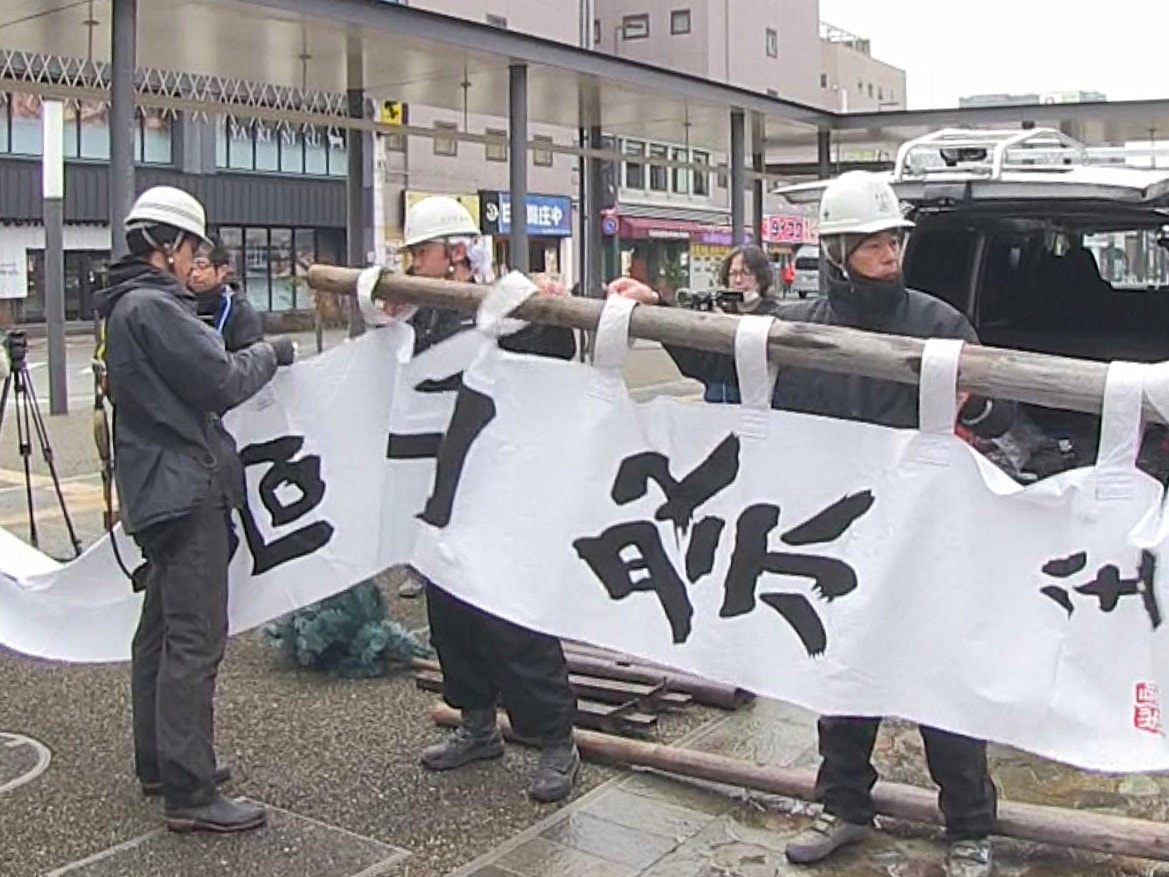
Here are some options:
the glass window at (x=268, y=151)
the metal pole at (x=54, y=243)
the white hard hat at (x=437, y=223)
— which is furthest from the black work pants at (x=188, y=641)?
the glass window at (x=268, y=151)

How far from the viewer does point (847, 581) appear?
3459 mm

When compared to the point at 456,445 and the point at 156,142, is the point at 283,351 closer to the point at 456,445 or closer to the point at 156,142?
the point at 456,445

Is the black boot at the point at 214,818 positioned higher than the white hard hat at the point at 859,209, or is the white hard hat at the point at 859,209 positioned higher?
the white hard hat at the point at 859,209

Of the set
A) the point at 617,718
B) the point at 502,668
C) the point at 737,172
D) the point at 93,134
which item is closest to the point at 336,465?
the point at 502,668

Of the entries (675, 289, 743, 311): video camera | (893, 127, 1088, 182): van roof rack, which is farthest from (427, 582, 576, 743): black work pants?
(893, 127, 1088, 182): van roof rack

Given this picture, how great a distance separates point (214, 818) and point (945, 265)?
185 inches

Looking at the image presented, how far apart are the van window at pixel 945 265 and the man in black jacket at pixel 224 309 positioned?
360 centimetres

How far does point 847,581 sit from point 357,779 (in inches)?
82.5

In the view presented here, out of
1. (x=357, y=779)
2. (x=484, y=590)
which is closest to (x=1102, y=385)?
(x=484, y=590)

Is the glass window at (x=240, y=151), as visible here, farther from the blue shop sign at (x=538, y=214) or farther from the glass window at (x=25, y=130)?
the blue shop sign at (x=538, y=214)

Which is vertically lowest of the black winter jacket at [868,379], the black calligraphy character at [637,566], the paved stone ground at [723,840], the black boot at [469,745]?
the paved stone ground at [723,840]

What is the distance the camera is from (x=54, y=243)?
15.2 meters

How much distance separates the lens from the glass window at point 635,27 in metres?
50.3

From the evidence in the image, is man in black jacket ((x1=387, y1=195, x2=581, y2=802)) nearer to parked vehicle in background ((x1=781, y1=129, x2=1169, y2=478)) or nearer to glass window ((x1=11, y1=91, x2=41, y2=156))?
parked vehicle in background ((x1=781, y1=129, x2=1169, y2=478))
